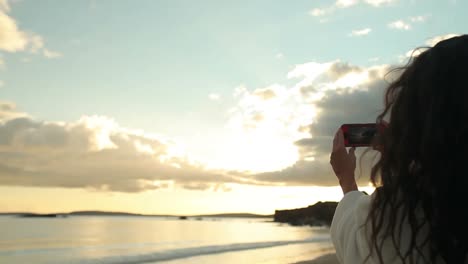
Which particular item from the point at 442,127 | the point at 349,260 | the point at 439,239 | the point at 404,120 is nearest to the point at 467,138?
the point at 442,127

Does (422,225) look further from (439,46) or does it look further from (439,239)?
(439,46)

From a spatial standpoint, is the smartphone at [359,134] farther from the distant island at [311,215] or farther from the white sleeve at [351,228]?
the distant island at [311,215]

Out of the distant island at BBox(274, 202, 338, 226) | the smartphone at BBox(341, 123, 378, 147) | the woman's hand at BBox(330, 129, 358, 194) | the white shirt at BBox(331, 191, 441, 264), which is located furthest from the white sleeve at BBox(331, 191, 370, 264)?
the distant island at BBox(274, 202, 338, 226)

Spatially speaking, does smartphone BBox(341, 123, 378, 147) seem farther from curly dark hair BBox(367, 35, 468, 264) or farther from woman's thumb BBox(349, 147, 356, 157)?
curly dark hair BBox(367, 35, 468, 264)

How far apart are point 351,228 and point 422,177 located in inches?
10.1

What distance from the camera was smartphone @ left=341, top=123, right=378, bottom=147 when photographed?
177 cm

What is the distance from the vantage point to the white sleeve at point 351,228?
1.45m

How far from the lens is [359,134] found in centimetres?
178

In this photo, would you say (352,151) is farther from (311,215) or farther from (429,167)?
(311,215)

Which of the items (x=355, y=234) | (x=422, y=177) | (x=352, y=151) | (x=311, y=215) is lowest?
(x=311, y=215)

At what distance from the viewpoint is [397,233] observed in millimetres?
1402

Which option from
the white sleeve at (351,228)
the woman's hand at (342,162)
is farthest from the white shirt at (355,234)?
the woman's hand at (342,162)

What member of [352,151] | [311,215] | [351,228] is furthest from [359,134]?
[311,215]

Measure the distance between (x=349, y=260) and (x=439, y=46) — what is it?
679mm
